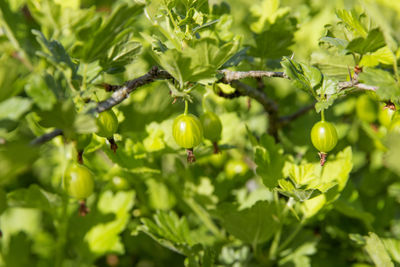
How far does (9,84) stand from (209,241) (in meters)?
1.09

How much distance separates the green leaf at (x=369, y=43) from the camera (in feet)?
3.52

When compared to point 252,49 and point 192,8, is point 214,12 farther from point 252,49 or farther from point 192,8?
point 192,8

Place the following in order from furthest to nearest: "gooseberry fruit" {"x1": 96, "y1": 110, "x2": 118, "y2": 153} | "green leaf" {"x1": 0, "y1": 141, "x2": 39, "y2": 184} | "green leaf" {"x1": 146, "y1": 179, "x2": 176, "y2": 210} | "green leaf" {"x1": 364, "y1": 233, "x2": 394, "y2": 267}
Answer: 1. "green leaf" {"x1": 146, "y1": 179, "x2": 176, "y2": 210}
2. "green leaf" {"x1": 364, "y1": 233, "x2": 394, "y2": 267}
3. "gooseberry fruit" {"x1": 96, "y1": 110, "x2": 118, "y2": 153}
4. "green leaf" {"x1": 0, "y1": 141, "x2": 39, "y2": 184}

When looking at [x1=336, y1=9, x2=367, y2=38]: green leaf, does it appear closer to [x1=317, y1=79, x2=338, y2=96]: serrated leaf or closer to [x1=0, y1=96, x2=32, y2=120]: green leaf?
[x1=317, y1=79, x2=338, y2=96]: serrated leaf

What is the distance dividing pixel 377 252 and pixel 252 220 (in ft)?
1.51

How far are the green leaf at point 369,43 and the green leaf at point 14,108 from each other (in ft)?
2.97

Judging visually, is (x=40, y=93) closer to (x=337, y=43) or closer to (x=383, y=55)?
(x=337, y=43)

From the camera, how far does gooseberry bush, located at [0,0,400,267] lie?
3.38 feet

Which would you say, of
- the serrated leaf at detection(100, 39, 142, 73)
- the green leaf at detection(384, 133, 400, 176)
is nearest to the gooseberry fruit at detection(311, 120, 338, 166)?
the green leaf at detection(384, 133, 400, 176)

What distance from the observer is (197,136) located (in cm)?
123

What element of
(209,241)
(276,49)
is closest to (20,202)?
(209,241)

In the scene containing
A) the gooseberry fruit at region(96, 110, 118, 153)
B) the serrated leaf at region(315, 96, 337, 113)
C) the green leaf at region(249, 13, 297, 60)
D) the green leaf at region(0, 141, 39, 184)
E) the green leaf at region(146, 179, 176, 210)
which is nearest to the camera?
the green leaf at region(0, 141, 39, 184)

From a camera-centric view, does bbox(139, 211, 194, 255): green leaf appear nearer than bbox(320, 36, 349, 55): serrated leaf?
No

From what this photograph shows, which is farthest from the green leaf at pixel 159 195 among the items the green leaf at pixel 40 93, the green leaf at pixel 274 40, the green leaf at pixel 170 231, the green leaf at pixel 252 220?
the green leaf at pixel 40 93
